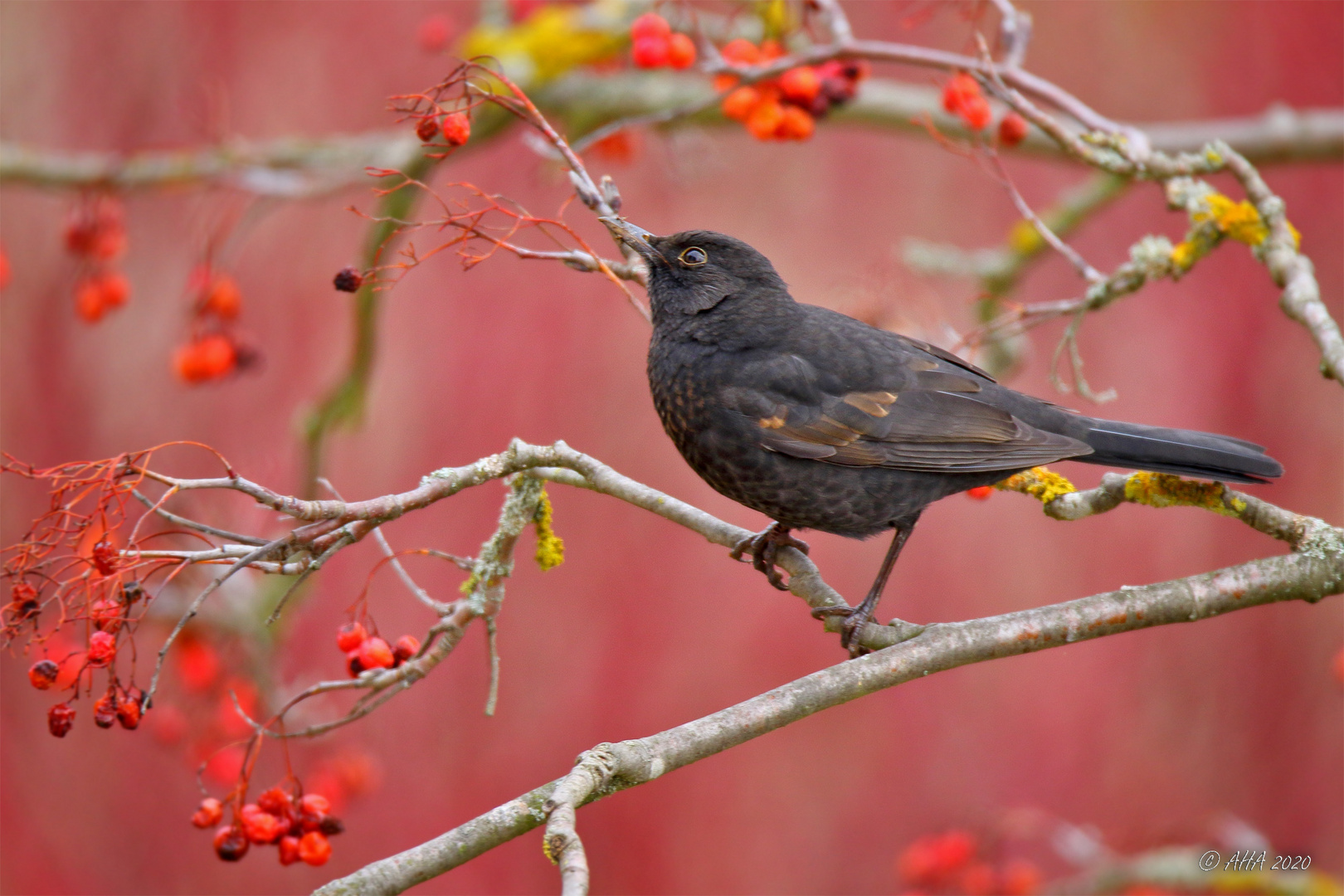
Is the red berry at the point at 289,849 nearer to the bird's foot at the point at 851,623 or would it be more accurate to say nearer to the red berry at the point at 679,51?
the bird's foot at the point at 851,623

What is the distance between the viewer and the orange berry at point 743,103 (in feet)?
10.9

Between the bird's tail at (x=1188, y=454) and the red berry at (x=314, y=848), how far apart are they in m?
2.19

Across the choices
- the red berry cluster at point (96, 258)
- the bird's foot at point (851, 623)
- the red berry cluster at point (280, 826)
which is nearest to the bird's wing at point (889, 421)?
the bird's foot at point (851, 623)

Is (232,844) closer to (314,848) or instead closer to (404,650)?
(314,848)

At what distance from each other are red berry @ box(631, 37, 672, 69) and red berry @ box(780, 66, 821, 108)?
336mm

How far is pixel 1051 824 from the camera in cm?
518

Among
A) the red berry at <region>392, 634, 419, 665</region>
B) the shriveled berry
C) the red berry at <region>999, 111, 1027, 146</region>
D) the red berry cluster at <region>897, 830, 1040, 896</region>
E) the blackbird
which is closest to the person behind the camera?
the shriveled berry

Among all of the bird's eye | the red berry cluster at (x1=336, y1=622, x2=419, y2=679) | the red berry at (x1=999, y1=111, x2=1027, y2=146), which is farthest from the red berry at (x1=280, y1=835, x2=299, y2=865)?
the red berry at (x1=999, y1=111, x2=1027, y2=146)

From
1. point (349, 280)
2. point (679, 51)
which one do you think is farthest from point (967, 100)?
point (349, 280)

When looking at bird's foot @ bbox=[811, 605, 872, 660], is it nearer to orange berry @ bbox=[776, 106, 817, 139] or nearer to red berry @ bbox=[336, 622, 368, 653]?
red berry @ bbox=[336, 622, 368, 653]

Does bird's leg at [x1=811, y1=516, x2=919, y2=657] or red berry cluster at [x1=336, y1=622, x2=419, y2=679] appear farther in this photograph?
bird's leg at [x1=811, y1=516, x2=919, y2=657]

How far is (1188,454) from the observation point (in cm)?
289

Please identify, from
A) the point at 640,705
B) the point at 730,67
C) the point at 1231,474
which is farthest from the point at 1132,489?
the point at 640,705

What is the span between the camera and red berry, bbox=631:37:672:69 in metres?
3.21
